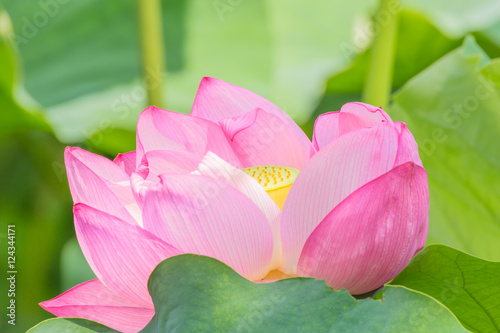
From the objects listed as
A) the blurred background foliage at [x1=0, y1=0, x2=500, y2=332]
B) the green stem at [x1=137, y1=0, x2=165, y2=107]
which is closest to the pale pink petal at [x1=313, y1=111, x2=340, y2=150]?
the green stem at [x1=137, y1=0, x2=165, y2=107]

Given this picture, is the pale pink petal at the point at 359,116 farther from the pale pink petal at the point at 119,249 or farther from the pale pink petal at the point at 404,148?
the pale pink petal at the point at 119,249

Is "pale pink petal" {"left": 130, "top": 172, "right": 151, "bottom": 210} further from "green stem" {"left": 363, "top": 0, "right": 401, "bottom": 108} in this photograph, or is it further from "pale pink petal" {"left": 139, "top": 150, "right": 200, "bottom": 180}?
"green stem" {"left": 363, "top": 0, "right": 401, "bottom": 108}

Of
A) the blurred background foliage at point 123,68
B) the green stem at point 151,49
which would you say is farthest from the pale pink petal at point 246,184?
the blurred background foliage at point 123,68

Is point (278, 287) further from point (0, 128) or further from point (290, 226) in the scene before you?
point (0, 128)

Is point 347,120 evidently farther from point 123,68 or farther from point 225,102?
point 123,68

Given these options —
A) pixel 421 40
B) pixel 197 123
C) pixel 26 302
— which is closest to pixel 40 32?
pixel 26 302
